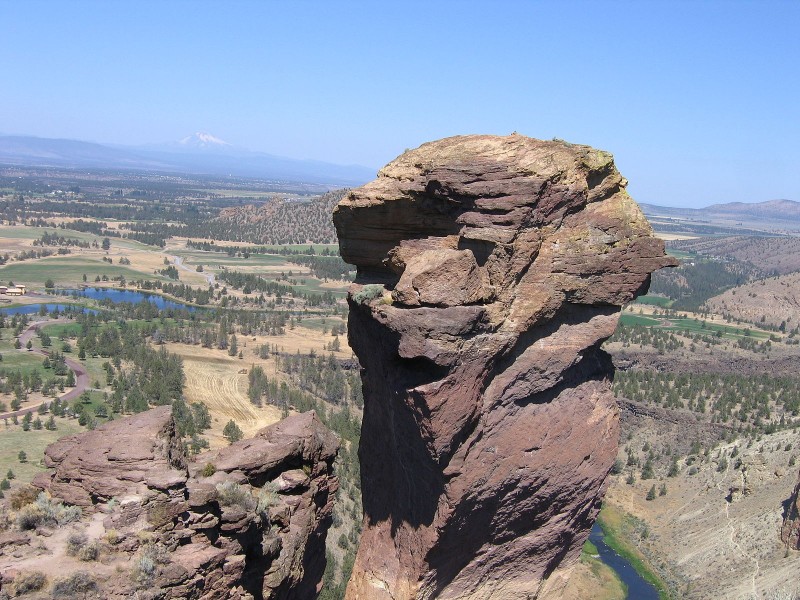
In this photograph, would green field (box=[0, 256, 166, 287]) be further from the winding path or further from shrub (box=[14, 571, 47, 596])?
shrub (box=[14, 571, 47, 596])

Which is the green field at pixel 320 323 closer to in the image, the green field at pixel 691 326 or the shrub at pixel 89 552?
the green field at pixel 691 326

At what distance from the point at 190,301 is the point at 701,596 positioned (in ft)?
373

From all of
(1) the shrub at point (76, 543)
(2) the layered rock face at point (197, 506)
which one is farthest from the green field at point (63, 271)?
(1) the shrub at point (76, 543)

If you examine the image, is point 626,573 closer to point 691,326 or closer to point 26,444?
point 26,444

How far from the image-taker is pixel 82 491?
15.3 m

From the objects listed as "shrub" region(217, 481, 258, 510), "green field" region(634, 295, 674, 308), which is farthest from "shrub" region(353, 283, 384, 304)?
"green field" region(634, 295, 674, 308)

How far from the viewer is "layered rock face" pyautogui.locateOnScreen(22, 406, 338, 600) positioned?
45.1 ft

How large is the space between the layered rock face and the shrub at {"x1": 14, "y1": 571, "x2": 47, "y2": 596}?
49 cm

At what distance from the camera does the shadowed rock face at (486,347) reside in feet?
52.7

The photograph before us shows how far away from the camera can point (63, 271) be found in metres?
156

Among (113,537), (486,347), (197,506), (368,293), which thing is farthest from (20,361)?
(486,347)

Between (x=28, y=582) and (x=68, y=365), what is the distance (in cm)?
7477

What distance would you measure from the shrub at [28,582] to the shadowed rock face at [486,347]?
8.54 m

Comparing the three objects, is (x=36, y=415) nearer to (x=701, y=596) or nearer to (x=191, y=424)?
(x=191, y=424)
